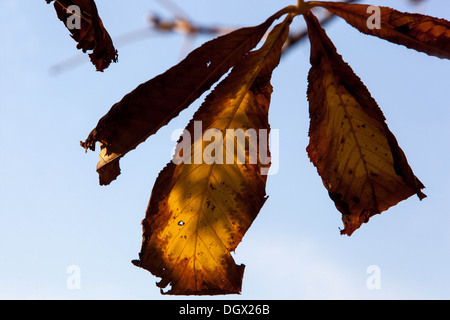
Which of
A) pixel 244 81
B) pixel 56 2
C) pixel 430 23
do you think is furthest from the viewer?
pixel 244 81

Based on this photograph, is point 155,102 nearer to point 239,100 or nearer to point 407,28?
point 239,100

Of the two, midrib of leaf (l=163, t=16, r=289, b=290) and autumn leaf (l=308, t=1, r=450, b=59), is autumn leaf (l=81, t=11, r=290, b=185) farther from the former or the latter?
autumn leaf (l=308, t=1, r=450, b=59)

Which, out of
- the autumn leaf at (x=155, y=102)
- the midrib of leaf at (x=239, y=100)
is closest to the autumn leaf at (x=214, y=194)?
the midrib of leaf at (x=239, y=100)

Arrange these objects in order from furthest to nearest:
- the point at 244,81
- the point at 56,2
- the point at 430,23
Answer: the point at 244,81
the point at 430,23
the point at 56,2

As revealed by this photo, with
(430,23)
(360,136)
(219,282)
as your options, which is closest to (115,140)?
(219,282)

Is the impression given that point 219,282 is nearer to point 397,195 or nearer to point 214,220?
point 214,220

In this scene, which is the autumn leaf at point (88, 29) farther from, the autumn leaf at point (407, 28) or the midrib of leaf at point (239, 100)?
the autumn leaf at point (407, 28)

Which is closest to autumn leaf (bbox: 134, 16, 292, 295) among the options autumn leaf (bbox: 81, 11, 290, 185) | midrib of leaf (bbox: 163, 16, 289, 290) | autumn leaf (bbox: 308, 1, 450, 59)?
midrib of leaf (bbox: 163, 16, 289, 290)
